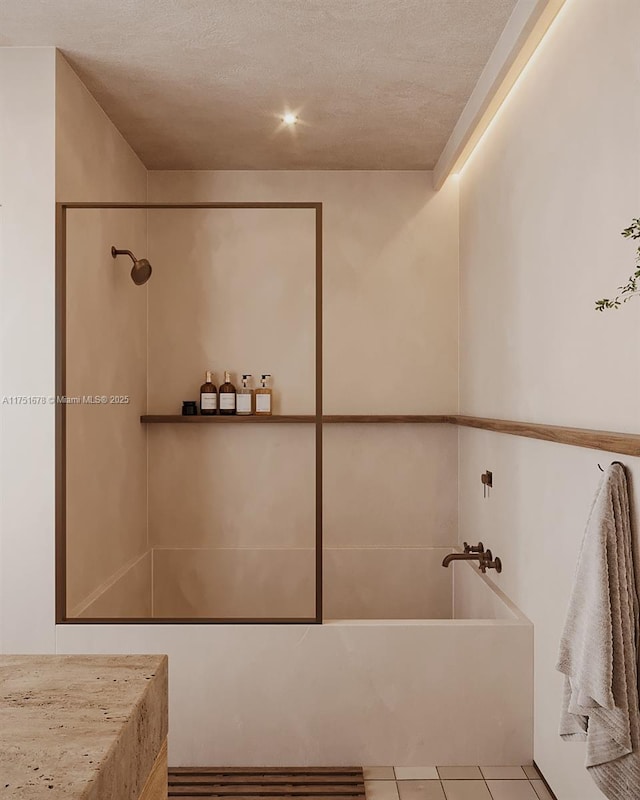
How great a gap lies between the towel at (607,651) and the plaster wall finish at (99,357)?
1.71m

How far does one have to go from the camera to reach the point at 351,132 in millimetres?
3314

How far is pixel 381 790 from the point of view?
233cm

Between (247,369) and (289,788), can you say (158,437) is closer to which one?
(247,369)

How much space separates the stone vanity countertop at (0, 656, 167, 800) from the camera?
62 cm

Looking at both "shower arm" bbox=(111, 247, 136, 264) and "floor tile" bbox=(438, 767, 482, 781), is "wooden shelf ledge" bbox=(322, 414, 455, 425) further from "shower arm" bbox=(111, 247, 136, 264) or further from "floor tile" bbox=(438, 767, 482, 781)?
"floor tile" bbox=(438, 767, 482, 781)

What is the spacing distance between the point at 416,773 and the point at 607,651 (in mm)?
1183

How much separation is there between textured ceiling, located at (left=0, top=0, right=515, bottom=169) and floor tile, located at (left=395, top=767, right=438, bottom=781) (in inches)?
93.2

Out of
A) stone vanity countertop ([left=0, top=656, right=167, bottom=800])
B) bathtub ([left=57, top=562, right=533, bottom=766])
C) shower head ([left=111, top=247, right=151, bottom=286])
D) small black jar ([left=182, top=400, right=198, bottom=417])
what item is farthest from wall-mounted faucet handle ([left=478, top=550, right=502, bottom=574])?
stone vanity countertop ([left=0, top=656, right=167, bottom=800])

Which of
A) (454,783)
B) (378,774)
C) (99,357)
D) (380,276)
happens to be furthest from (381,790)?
(380,276)

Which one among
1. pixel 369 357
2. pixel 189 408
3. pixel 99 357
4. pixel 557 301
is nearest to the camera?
pixel 557 301

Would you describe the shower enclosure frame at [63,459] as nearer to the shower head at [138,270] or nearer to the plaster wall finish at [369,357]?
the shower head at [138,270]

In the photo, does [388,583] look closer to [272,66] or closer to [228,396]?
[228,396]

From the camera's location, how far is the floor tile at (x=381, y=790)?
2.29m

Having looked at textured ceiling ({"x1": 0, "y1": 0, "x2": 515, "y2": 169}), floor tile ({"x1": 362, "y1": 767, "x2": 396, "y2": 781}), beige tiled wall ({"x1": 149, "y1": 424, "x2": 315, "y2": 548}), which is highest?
textured ceiling ({"x1": 0, "y1": 0, "x2": 515, "y2": 169})
